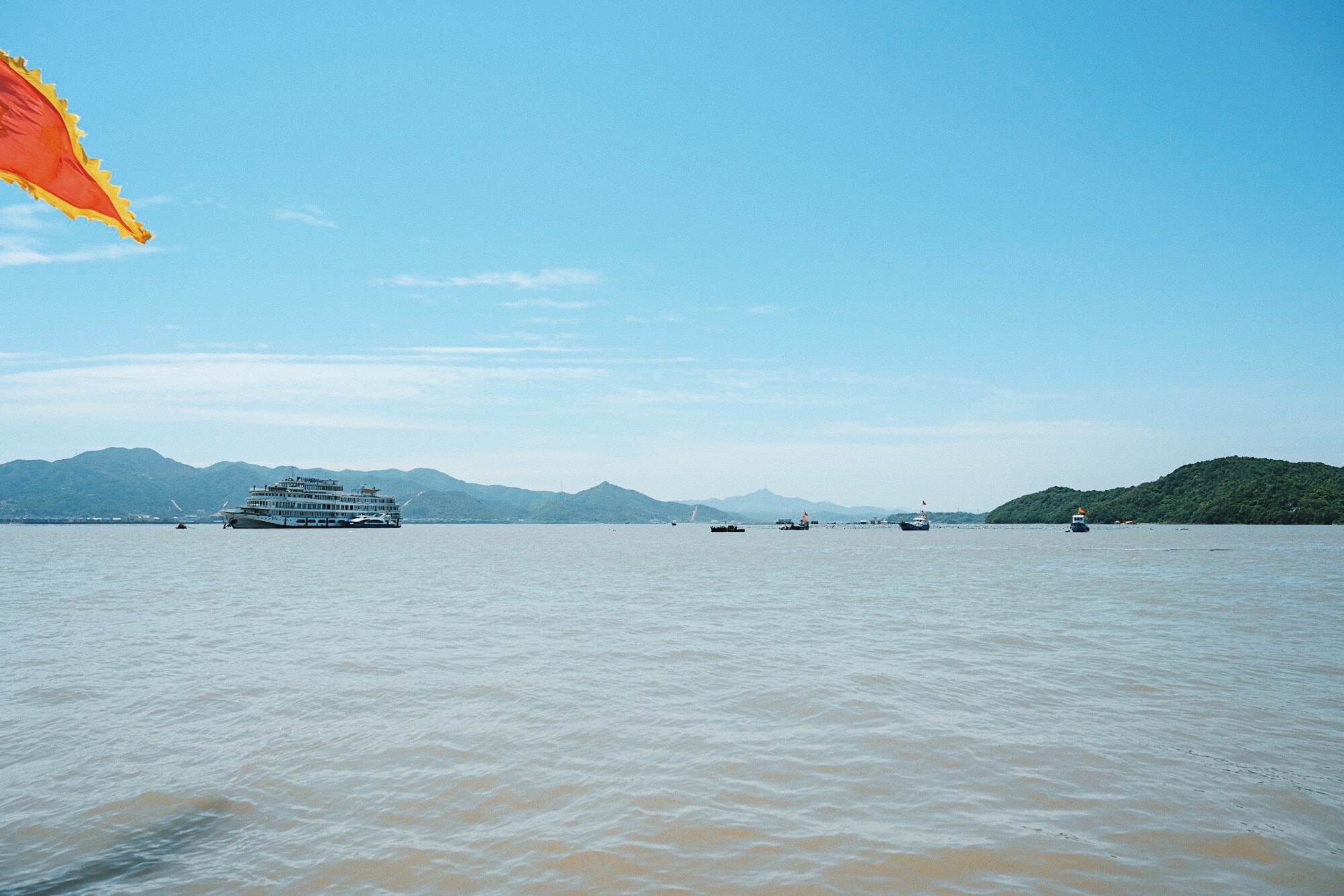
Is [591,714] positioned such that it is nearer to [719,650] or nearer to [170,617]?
[719,650]

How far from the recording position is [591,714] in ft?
39.7

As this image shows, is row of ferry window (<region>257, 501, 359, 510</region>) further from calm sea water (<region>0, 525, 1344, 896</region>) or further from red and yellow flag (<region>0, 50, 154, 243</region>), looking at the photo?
red and yellow flag (<region>0, 50, 154, 243</region>)

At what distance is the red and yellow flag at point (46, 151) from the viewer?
510 cm

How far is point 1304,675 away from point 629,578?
32619 mm

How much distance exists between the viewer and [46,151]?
528 centimetres

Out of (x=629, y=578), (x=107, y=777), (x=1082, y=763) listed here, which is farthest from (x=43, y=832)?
(x=629, y=578)

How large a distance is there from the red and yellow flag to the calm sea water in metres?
6.03

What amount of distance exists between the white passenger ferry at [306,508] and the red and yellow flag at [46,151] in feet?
626

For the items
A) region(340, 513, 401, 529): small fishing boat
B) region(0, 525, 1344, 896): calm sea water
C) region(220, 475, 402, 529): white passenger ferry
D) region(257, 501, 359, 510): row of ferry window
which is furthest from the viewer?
region(340, 513, 401, 529): small fishing boat

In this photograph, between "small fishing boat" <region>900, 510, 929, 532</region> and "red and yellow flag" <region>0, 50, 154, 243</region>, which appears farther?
"small fishing boat" <region>900, 510, 929, 532</region>

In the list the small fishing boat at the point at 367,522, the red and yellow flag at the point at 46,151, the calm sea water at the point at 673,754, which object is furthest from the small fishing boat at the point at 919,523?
the red and yellow flag at the point at 46,151

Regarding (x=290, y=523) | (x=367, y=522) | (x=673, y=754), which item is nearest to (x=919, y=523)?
(x=367, y=522)

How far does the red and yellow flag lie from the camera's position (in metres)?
5.10

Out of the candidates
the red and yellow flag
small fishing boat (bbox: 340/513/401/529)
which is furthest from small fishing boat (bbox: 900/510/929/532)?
the red and yellow flag
